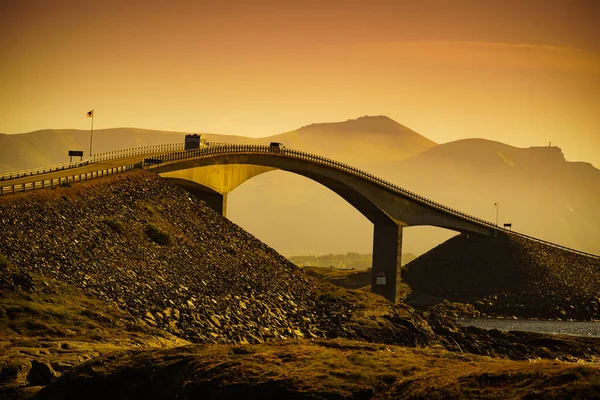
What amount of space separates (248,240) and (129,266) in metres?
21.6

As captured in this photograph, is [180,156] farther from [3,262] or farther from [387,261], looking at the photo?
[387,261]

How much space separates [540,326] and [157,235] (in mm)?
63339

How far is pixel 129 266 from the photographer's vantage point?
77.8m

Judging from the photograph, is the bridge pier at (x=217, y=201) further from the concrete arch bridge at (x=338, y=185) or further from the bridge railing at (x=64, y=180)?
the bridge railing at (x=64, y=180)

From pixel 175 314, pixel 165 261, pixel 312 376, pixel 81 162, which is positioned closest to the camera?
pixel 312 376

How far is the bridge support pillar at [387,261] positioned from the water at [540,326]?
1164 centimetres

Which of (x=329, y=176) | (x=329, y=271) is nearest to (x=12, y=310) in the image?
(x=329, y=176)

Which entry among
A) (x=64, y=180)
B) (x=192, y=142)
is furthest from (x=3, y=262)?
(x=192, y=142)

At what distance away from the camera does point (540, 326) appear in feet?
439

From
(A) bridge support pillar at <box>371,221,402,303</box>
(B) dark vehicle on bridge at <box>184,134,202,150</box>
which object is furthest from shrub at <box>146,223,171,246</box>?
(A) bridge support pillar at <box>371,221,402,303</box>

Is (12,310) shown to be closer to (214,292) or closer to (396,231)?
(214,292)

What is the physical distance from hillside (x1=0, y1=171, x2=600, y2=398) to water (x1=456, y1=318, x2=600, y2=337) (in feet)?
75.8

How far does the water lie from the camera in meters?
126

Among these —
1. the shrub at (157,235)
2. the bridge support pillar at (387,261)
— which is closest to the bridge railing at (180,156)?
the bridge support pillar at (387,261)
